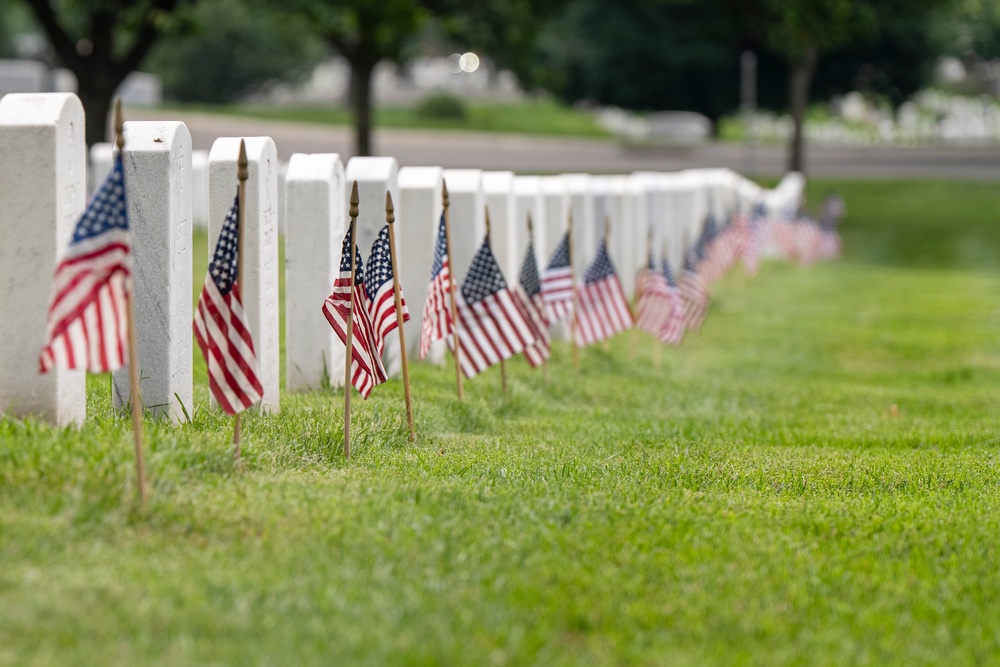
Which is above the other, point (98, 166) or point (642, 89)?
point (642, 89)

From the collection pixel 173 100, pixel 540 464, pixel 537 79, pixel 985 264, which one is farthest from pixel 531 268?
pixel 173 100

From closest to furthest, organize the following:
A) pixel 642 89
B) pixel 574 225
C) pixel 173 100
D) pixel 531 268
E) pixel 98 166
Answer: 1. pixel 531 268
2. pixel 574 225
3. pixel 98 166
4. pixel 642 89
5. pixel 173 100

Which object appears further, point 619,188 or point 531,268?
point 619,188

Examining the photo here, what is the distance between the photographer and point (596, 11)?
154ft

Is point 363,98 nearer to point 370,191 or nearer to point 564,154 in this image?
point 564,154

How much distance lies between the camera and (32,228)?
5.77 meters

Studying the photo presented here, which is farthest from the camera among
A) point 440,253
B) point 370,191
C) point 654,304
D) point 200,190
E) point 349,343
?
point 200,190

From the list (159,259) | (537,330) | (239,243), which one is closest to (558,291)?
(537,330)

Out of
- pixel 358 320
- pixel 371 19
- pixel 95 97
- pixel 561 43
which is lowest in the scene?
pixel 358 320

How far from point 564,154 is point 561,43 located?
6.84m

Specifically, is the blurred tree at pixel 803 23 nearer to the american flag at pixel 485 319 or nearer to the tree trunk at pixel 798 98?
the tree trunk at pixel 798 98

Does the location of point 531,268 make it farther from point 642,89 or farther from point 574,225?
point 642,89

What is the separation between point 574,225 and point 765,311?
480 cm

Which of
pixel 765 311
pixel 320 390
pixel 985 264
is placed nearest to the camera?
pixel 320 390
